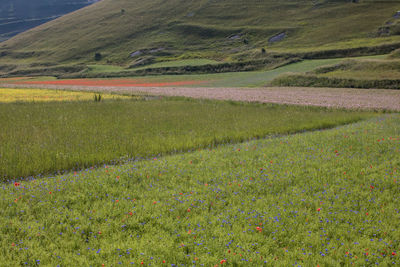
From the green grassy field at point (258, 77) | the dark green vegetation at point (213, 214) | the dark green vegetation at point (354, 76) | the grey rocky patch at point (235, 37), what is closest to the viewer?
the dark green vegetation at point (213, 214)

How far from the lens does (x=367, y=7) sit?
12688cm

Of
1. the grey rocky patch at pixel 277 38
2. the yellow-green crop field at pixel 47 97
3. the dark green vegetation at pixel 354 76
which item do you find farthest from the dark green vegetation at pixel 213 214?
the grey rocky patch at pixel 277 38

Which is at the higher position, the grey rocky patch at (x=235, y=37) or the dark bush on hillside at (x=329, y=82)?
the grey rocky patch at (x=235, y=37)

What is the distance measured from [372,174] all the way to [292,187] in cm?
309

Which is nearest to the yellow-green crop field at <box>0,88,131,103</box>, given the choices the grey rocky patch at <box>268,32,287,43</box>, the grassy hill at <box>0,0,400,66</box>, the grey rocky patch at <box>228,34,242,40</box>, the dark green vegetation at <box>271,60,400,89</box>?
the dark green vegetation at <box>271,60,400,89</box>

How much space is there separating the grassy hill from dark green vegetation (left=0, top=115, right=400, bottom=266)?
88.1m

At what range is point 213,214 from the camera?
7.61m

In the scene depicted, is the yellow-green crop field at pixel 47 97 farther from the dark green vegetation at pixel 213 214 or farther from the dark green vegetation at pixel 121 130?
the dark green vegetation at pixel 213 214

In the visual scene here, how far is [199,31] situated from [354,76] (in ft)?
362

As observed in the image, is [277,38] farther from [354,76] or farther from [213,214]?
[213,214]

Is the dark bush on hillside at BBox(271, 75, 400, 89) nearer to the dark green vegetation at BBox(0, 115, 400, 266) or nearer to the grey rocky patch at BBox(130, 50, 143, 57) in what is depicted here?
the dark green vegetation at BBox(0, 115, 400, 266)

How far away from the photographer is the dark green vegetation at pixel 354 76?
41.7 meters

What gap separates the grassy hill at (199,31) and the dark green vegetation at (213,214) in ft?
289

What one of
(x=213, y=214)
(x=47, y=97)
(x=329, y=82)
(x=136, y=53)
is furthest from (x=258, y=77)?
(x=136, y=53)
